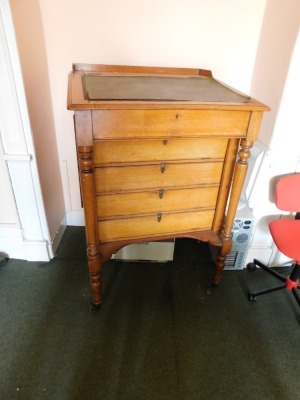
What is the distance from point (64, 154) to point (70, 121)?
0.85 ft

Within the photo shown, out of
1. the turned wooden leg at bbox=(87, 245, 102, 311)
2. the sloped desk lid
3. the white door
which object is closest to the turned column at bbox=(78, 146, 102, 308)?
the turned wooden leg at bbox=(87, 245, 102, 311)

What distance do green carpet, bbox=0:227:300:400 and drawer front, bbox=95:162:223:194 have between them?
0.78 metres

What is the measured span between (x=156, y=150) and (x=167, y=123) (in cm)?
15

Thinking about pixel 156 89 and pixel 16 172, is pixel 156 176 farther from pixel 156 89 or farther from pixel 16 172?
pixel 16 172

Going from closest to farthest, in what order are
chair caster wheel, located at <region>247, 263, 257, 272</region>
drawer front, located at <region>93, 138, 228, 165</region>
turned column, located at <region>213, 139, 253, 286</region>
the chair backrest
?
drawer front, located at <region>93, 138, 228, 165</region> < turned column, located at <region>213, 139, 253, 286</region> < the chair backrest < chair caster wheel, located at <region>247, 263, 257, 272</region>

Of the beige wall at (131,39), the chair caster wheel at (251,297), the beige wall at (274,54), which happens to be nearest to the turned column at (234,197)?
the chair caster wheel at (251,297)

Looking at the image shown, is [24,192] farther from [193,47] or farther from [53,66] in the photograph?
[193,47]

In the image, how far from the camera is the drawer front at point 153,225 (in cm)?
138

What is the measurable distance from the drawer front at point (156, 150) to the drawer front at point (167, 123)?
72 mm

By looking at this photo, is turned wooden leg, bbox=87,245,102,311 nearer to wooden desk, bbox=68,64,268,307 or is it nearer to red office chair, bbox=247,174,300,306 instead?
wooden desk, bbox=68,64,268,307

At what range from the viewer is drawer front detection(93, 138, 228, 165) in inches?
46.8

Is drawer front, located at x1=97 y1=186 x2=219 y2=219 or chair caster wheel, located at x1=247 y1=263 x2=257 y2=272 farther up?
drawer front, located at x1=97 y1=186 x2=219 y2=219

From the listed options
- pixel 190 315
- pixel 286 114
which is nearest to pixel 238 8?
pixel 286 114

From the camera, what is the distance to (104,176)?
1.24m
